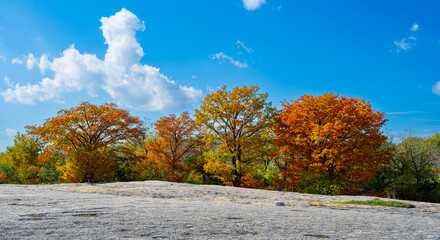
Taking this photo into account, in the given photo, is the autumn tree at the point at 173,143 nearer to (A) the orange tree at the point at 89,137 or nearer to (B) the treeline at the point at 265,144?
(B) the treeline at the point at 265,144

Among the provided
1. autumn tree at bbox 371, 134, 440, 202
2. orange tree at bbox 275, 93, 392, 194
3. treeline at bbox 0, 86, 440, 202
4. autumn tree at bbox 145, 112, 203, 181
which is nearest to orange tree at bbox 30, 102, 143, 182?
treeline at bbox 0, 86, 440, 202

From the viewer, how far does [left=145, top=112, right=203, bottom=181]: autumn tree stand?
2995cm

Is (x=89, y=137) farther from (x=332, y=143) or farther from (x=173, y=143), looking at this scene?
(x=332, y=143)

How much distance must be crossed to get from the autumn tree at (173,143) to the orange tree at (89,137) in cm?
739

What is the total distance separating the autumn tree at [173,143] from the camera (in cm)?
2995

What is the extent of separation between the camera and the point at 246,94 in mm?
23234

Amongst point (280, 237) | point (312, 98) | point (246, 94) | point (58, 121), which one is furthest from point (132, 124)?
point (280, 237)

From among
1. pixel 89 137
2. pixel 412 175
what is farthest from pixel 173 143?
pixel 412 175

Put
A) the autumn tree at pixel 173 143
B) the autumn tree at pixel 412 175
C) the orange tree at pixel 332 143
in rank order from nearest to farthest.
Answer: the orange tree at pixel 332 143, the autumn tree at pixel 412 175, the autumn tree at pixel 173 143

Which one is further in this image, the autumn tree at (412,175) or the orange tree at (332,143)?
the autumn tree at (412,175)

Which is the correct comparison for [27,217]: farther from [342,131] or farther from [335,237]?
[342,131]

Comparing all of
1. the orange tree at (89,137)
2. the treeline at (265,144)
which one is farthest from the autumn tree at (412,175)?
the orange tree at (89,137)

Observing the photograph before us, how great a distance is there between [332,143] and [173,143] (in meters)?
18.4

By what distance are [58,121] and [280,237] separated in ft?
73.7
